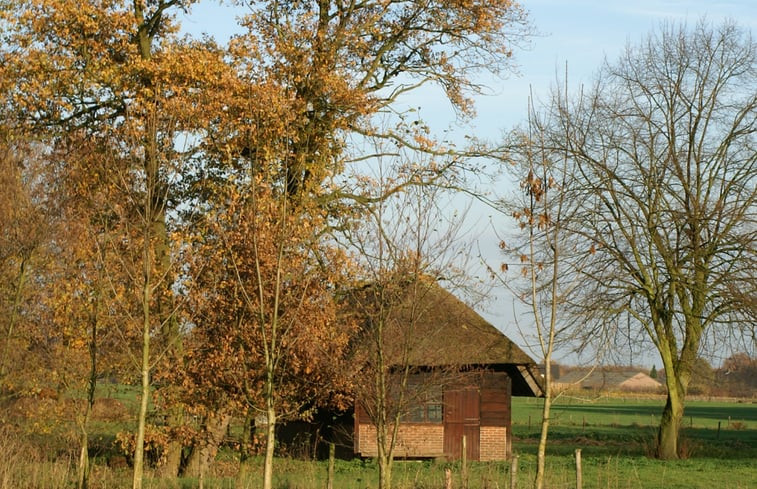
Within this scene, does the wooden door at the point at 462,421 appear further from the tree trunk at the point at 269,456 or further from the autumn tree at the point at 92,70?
the tree trunk at the point at 269,456

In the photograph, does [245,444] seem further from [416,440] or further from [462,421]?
[462,421]

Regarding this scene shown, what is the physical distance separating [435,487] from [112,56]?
1282cm

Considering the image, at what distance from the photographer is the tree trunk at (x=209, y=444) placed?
19.5 metres

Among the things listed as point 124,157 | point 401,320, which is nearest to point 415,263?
point 401,320

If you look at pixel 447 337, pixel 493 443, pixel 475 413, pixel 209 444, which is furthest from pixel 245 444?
pixel 493 443

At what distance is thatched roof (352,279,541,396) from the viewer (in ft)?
50.2

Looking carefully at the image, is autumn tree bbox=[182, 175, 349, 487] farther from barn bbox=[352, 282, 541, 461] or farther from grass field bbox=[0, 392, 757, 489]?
barn bbox=[352, 282, 541, 461]

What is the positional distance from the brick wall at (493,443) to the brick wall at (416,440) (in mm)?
1461

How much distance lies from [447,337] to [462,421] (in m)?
7.15

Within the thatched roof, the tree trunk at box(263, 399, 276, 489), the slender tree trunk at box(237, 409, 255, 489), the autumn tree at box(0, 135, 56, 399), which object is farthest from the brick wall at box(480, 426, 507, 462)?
the tree trunk at box(263, 399, 276, 489)

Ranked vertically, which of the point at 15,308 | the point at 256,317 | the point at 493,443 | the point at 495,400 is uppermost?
the point at 15,308

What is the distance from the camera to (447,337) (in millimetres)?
24234

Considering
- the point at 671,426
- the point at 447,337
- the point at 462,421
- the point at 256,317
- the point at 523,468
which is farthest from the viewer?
the point at 671,426

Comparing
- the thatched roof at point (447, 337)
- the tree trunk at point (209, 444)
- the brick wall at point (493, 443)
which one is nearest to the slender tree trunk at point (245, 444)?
the tree trunk at point (209, 444)
